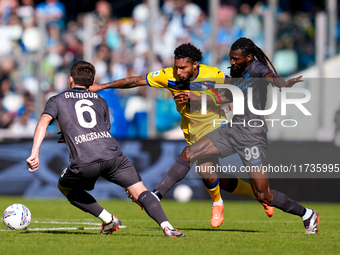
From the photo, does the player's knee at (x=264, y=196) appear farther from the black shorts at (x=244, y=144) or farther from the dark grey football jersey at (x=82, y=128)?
the dark grey football jersey at (x=82, y=128)

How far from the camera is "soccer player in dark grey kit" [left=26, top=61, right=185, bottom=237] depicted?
5.36 metres

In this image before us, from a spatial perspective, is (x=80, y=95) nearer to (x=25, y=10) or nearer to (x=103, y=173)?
(x=103, y=173)

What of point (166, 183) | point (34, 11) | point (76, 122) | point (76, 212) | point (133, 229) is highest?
point (34, 11)

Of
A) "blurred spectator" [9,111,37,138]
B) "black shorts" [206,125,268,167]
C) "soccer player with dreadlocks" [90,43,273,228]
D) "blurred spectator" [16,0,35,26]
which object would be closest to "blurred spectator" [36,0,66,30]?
"blurred spectator" [16,0,35,26]

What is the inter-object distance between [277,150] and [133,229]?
5364mm

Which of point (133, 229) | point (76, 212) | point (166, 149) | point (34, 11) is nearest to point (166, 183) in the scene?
point (133, 229)

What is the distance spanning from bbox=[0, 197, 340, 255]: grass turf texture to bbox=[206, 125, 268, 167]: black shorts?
2.87ft

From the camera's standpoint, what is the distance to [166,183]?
675 cm

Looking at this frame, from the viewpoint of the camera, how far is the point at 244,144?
20.8 ft

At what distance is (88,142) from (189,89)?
189cm

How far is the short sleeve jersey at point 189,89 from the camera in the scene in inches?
266

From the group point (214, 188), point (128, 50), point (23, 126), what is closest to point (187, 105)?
point (214, 188)

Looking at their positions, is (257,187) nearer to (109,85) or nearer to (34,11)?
(109,85)

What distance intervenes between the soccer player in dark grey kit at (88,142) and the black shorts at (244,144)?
1.37 metres
